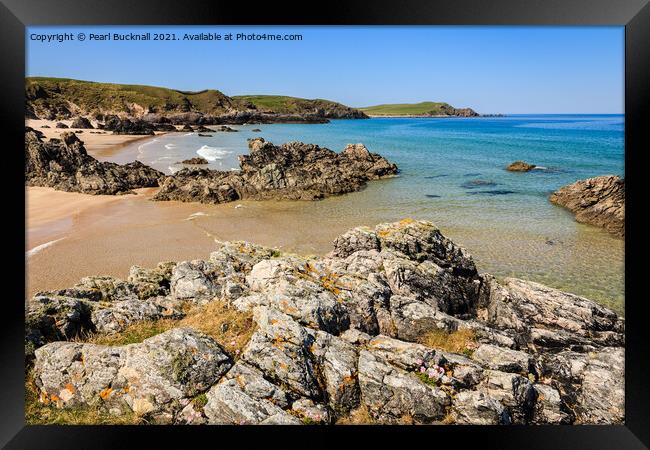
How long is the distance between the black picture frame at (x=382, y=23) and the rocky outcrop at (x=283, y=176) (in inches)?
794

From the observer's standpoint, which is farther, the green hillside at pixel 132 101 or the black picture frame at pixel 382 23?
the green hillside at pixel 132 101

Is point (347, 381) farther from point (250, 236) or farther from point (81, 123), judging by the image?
point (81, 123)

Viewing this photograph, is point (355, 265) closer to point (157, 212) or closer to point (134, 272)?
point (134, 272)

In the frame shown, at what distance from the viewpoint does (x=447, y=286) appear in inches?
366

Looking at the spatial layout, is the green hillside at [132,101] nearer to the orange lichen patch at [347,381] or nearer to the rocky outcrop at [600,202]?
the rocky outcrop at [600,202]

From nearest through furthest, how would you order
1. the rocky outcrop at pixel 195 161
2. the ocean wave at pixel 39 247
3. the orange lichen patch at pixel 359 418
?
the orange lichen patch at pixel 359 418 → the ocean wave at pixel 39 247 → the rocky outcrop at pixel 195 161

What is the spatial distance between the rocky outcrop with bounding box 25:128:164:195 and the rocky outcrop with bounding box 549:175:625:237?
27994 mm

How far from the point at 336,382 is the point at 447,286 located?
3.93 m

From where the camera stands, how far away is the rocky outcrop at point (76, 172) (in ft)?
93.3

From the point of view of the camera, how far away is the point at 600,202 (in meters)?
22.2

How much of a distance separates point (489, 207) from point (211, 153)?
3178 centimetres

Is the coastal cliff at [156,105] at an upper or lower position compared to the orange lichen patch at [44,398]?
upper

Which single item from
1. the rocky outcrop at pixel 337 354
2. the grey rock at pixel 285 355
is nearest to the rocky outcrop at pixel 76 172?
the rocky outcrop at pixel 337 354

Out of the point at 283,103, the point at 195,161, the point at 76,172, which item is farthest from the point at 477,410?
the point at 283,103
